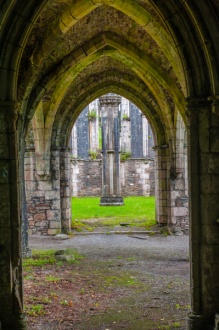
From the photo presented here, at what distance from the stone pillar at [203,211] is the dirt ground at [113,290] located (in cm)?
62

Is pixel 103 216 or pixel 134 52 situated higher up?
pixel 134 52

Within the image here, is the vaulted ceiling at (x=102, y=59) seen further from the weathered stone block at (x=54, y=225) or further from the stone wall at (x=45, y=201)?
the weathered stone block at (x=54, y=225)

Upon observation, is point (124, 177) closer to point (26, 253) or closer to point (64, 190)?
point (64, 190)

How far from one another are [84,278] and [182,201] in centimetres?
571

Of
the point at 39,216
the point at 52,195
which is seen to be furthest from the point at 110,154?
the point at 39,216

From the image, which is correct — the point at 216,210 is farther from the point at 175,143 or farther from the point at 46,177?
the point at 46,177

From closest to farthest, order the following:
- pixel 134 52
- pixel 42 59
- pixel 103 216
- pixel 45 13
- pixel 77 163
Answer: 1. pixel 45 13
2. pixel 42 59
3. pixel 134 52
4. pixel 103 216
5. pixel 77 163

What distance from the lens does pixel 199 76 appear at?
15.3ft

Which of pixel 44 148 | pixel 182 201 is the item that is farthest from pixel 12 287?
pixel 182 201

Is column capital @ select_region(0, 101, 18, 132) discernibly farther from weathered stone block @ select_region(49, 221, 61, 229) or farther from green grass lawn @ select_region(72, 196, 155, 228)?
green grass lawn @ select_region(72, 196, 155, 228)

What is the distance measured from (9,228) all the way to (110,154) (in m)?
17.2

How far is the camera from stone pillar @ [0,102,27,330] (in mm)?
4520

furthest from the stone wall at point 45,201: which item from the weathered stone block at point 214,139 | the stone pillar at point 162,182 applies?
the weathered stone block at point 214,139

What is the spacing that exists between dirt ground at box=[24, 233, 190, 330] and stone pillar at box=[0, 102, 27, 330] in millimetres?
662
